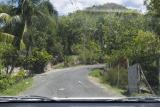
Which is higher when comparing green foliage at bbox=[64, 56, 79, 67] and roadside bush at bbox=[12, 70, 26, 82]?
green foliage at bbox=[64, 56, 79, 67]

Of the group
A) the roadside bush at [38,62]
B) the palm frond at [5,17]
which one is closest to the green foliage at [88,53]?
the roadside bush at [38,62]

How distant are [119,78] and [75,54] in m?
3.62

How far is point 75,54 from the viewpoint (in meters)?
17.2

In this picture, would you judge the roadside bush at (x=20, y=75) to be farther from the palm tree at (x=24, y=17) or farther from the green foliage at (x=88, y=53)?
the green foliage at (x=88, y=53)

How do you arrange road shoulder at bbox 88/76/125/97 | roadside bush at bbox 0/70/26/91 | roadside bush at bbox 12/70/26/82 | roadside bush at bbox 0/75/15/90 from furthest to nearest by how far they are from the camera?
road shoulder at bbox 88/76/125/97, roadside bush at bbox 0/75/15/90, roadside bush at bbox 0/70/26/91, roadside bush at bbox 12/70/26/82

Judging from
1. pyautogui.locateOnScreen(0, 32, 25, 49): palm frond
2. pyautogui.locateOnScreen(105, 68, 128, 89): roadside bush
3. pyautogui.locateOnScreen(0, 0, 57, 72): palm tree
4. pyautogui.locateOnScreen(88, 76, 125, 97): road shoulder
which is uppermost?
pyautogui.locateOnScreen(0, 0, 57, 72): palm tree

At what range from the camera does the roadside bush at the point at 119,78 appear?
65.5 feet

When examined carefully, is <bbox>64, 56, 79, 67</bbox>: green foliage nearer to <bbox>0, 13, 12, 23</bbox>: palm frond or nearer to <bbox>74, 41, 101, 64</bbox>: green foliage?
<bbox>74, 41, 101, 64</bbox>: green foliage

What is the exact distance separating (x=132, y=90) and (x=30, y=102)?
47.4ft

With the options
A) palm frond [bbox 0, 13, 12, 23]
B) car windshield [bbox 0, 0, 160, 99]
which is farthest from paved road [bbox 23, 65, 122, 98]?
palm frond [bbox 0, 13, 12, 23]

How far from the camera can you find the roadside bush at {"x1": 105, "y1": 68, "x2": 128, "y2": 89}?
65.5ft

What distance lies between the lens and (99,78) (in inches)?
854

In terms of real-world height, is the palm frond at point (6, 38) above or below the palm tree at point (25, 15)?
below

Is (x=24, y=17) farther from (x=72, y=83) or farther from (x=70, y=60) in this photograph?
(x=72, y=83)
